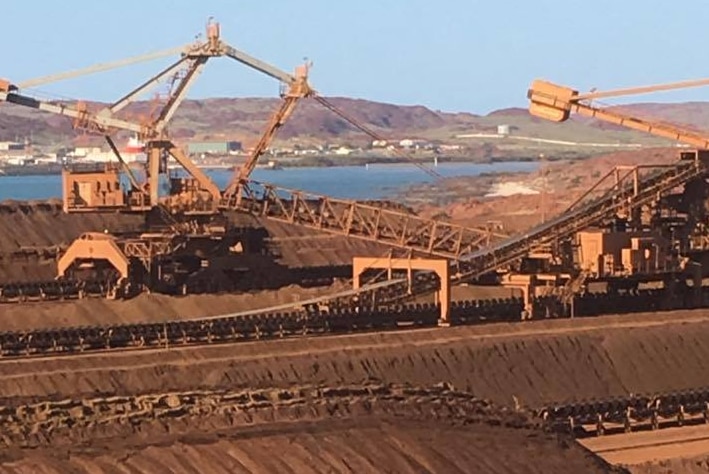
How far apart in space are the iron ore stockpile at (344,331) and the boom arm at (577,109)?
0.10 m

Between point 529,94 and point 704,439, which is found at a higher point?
point 529,94

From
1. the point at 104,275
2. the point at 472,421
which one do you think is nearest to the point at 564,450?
the point at 472,421

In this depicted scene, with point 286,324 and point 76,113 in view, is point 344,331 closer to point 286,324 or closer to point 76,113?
point 286,324

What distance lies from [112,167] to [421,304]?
13.0m

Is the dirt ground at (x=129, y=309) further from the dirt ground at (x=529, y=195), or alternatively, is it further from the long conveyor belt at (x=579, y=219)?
the dirt ground at (x=529, y=195)

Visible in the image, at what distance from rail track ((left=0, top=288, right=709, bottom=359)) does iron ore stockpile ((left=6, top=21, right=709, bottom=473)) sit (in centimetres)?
9

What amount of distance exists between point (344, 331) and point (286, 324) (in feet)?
5.87

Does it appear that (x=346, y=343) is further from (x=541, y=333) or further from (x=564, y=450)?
(x=564, y=450)

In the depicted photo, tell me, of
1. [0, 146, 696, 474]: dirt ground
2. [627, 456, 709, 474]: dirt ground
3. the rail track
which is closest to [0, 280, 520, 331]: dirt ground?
[0, 146, 696, 474]: dirt ground

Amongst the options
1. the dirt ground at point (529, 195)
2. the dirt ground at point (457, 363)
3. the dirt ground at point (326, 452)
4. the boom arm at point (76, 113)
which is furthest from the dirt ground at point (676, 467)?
the dirt ground at point (529, 195)

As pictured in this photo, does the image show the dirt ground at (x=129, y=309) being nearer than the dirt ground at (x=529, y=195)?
Yes

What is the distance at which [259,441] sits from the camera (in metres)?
29.5

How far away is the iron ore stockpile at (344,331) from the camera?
3061 cm

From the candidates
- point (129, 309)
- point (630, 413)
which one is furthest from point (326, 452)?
point (129, 309)
